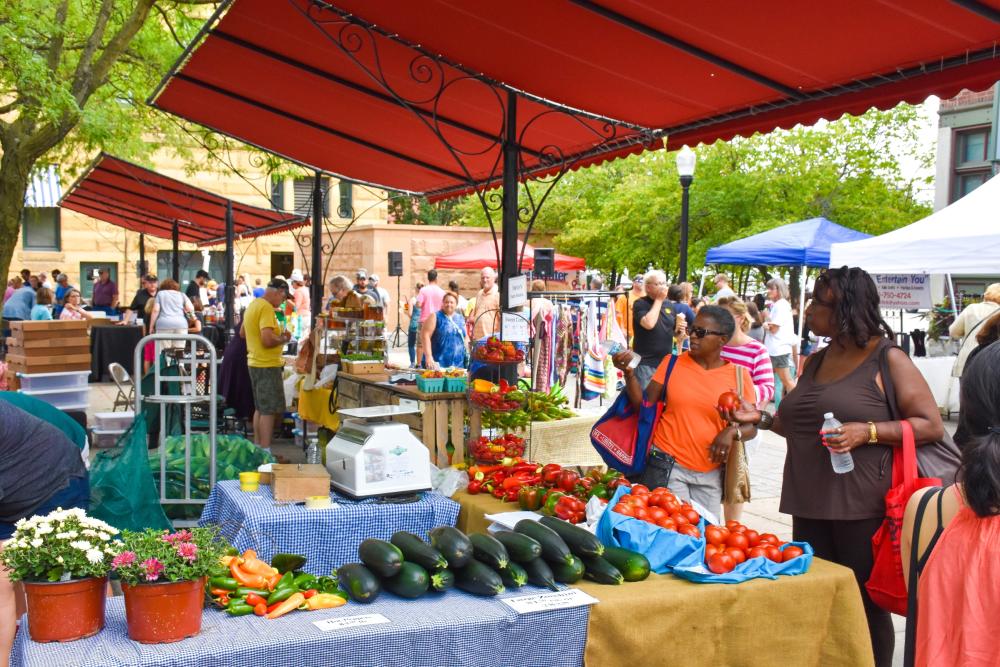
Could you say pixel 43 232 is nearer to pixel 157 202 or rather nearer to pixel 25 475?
pixel 157 202

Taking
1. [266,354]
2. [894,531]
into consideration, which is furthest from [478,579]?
[266,354]

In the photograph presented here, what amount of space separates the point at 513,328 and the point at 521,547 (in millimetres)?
3018

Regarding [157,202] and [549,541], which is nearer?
[549,541]

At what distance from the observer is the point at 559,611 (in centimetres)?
325

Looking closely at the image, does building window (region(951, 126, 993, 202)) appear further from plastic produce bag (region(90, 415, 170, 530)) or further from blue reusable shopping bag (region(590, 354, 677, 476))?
plastic produce bag (region(90, 415, 170, 530))

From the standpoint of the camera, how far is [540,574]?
3.40 metres

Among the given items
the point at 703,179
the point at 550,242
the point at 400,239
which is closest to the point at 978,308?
the point at 703,179

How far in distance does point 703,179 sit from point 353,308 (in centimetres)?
2002

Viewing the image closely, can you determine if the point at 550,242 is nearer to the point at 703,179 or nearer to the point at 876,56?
the point at 703,179

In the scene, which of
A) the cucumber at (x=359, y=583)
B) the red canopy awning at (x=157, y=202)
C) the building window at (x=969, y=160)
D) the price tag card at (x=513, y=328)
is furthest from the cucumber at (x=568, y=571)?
the building window at (x=969, y=160)

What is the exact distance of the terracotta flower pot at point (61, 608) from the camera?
9.28 ft

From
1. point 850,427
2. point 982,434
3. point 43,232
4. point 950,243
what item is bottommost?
point 850,427

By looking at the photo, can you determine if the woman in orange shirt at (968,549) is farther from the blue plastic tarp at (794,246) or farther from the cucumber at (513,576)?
the blue plastic tarp at (794,246)

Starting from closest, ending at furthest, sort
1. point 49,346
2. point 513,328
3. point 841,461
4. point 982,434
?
point 982,434
point 841,461
point 513,328
point 49,346
